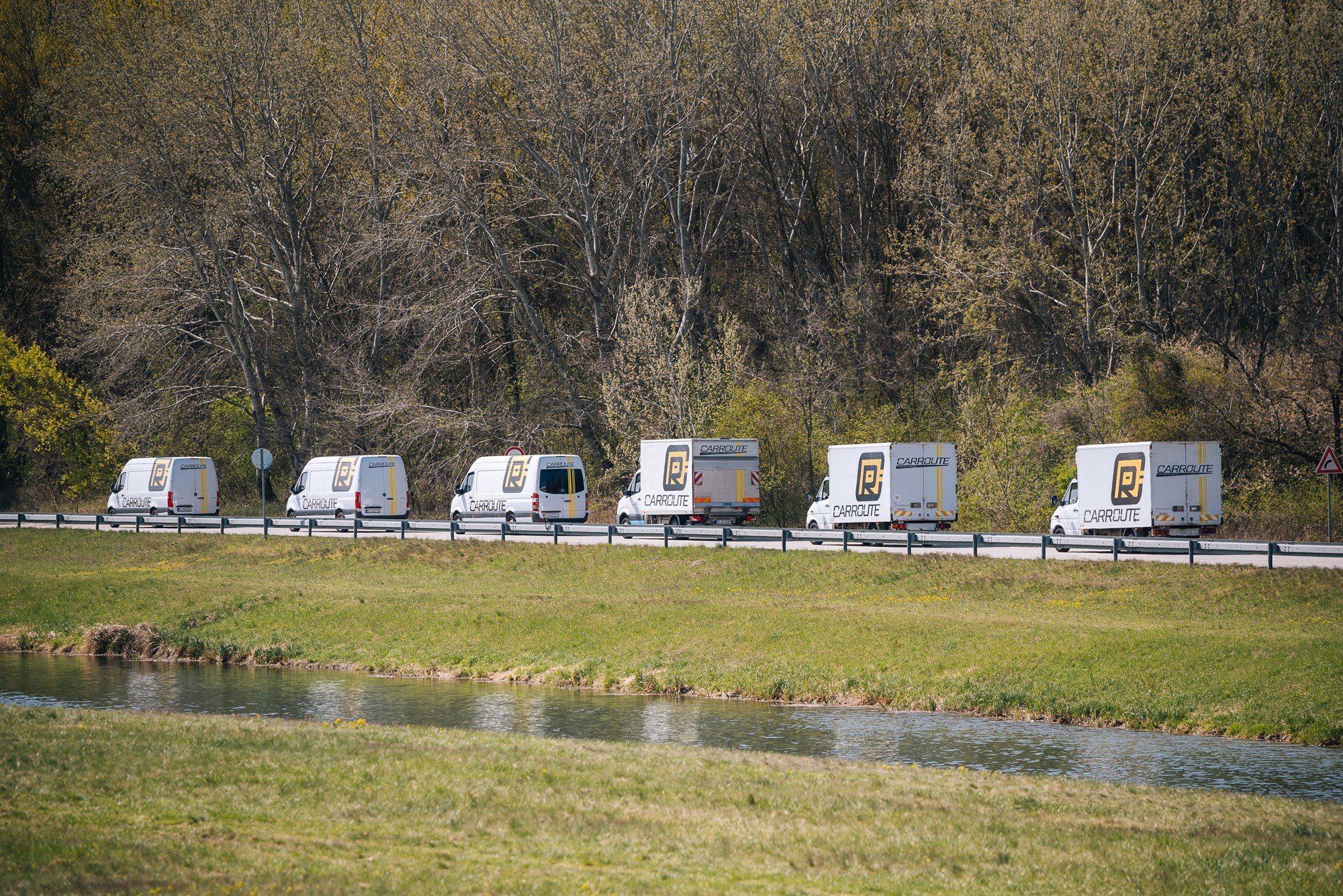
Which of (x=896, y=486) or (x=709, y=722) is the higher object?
(x=896, y=486)

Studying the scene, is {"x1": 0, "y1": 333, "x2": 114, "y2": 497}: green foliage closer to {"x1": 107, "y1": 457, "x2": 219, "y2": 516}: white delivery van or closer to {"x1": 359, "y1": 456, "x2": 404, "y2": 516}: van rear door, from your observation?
{"x1": 107, "y1": 457, "x2": 219, "y2": 516}: white delivery van

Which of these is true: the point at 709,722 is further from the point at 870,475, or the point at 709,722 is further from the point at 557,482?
the point at 557,482

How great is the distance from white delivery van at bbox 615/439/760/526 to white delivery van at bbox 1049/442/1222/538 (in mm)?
11143

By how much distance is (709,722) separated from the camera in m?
20.6

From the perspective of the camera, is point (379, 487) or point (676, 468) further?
point (379, 487)

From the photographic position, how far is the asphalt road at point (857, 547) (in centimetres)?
2903

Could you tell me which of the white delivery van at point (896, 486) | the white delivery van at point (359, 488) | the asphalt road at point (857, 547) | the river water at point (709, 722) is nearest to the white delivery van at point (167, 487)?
the asphalt road at point (857, 547)

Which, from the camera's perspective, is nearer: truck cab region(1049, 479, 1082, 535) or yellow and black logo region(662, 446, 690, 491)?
truck cab region(1049, 479, 1082, 535)

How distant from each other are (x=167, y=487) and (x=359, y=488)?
32.8 feet

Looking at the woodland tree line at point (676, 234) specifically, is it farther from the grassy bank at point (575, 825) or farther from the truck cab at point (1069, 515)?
the grassy bank at point (575, 825)

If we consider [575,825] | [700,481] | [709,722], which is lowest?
[709,722]

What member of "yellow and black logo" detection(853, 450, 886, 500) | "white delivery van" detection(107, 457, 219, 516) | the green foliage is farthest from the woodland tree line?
"yellow and black logo" detection(853, 450, 886, 500)

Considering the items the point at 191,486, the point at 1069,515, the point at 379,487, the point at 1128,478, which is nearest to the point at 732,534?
the point at 1069,515

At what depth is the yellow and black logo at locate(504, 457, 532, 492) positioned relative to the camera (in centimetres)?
4434
